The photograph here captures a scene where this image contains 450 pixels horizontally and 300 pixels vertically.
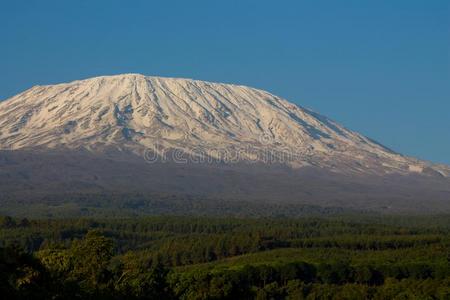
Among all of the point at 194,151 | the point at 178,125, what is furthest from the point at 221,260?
the point at 178,125

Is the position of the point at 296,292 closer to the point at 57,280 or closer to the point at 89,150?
the point at 57,280

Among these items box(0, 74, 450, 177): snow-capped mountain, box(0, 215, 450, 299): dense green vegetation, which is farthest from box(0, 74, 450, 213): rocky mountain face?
box(0, 215, 450, 299): dense green vegetation

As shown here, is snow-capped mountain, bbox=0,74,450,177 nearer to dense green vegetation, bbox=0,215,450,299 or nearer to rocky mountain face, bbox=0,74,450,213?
rocky mountain face, bbox=0,74,450,213

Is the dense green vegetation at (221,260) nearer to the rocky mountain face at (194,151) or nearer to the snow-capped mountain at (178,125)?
the rocky mountain face at (194,151)

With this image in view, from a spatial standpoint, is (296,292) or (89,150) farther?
(89,150)

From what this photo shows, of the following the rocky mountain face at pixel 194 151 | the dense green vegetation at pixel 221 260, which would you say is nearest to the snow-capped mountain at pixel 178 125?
the rocky mountain face at pixel 194 151

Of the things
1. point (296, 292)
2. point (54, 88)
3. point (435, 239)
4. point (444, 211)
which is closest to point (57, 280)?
point (296, 292)
